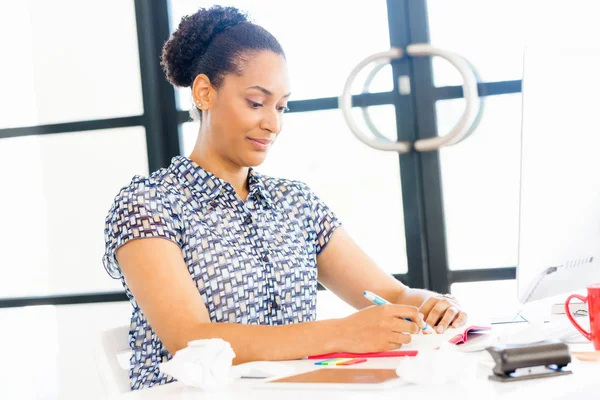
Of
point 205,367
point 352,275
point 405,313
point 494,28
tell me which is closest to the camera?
point 205,367

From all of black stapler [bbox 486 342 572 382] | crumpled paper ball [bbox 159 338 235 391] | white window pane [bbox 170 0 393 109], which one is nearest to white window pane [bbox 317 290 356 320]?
white window pane [bbox 170 0 393 109]

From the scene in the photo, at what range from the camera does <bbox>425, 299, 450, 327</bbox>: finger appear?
1.49 metres

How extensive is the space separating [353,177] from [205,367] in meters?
1.79

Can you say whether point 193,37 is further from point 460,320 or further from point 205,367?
point 205,367

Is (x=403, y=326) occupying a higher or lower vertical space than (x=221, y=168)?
lower

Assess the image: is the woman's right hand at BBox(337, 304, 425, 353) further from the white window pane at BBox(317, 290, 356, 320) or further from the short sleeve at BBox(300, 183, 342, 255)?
the white window pane at BBox(317, 290, 356, 320)

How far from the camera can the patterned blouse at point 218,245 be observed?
5.12ft

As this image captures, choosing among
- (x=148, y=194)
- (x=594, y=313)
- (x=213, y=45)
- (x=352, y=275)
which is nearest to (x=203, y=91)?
(x=213, y=45)

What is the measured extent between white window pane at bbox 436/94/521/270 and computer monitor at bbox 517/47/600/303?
4.70 feet

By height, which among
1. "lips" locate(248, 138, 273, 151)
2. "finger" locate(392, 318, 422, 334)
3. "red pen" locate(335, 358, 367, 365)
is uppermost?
"lips" locate(248, 138, 273, 151)

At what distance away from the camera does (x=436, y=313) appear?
149 centimetres

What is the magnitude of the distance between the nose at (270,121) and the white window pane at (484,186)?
104cm

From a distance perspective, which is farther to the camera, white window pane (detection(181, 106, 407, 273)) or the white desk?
white window pane (detection(181, 106, 407, 273))

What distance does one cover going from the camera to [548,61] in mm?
1139
